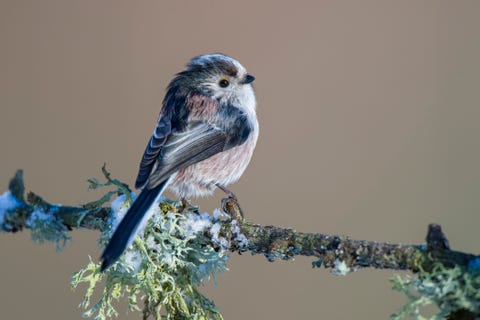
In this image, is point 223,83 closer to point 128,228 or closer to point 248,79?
point 248,79

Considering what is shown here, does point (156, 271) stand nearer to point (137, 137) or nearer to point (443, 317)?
point (443, 317)

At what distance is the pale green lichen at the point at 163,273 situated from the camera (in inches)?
62.3

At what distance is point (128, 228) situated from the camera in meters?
1.51

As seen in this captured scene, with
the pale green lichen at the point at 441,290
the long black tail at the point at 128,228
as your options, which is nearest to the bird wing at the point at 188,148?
the long black tail at the point at 128,228

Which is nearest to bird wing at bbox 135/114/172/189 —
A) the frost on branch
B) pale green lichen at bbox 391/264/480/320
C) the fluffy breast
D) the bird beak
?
the fluffy breast

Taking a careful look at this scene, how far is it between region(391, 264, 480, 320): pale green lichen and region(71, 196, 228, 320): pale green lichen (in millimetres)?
599

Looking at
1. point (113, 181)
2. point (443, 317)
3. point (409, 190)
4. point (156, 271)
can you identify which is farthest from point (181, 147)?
point (409, 190)

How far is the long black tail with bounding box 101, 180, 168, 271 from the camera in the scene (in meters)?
1.40

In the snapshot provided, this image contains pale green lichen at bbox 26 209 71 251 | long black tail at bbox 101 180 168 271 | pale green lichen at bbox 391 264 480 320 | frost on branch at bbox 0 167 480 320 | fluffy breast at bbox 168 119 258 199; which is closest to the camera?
pale green lichen at bbox 391 264 480 320

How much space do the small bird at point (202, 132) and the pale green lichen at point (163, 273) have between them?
0.46 feet

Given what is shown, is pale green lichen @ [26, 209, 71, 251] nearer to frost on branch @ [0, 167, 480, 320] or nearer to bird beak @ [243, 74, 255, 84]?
frost on branch @ [0, 167, 480, 320]

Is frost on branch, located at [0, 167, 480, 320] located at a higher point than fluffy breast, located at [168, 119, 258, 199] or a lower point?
lower

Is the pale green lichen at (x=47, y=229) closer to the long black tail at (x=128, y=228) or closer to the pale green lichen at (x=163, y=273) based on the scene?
the pale green lichen at (x=163, y=273)

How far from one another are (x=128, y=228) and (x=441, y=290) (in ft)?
2.63
